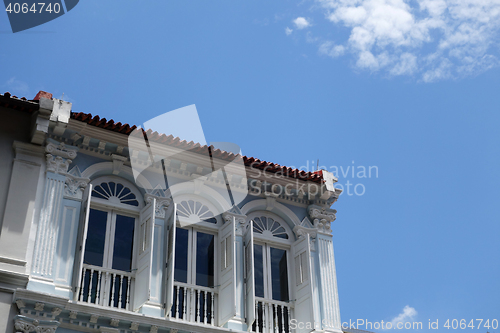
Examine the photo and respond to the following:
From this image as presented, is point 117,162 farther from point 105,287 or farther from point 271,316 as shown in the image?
point 271,316

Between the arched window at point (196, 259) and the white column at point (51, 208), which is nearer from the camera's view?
the white column at point (51, 208)

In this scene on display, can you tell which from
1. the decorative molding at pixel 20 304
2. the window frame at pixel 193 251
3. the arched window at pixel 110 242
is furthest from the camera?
the window frame at pixel 193 251

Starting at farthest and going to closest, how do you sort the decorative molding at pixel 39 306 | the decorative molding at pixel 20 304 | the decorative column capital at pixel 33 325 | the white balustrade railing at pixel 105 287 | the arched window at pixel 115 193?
the arched window at pixel 115 193
the white balustrade railing at pixel 105 287
the decorative molding at pixel 39 306
the decorative molding at pixel 20 304
the decorative column capital at pixel 33 325

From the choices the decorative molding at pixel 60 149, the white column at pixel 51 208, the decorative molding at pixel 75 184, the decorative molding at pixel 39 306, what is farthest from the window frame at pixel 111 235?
the decorative molding at pixel 39 306

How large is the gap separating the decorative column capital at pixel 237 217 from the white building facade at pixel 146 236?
0.02 meters

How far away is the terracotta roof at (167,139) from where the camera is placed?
497 inches

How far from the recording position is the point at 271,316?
13383 millimetres

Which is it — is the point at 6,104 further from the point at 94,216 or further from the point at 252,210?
the point at 252,210

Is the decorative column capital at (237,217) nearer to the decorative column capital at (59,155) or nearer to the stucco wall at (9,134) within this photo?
the decorative column capital at (59,155)

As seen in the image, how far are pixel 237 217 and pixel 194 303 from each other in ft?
7.67

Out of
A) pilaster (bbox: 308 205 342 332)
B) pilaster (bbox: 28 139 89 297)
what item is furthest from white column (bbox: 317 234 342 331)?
pilaster (bbox: 28 139 89 297)

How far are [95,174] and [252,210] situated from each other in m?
3.67

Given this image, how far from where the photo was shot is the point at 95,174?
1332 cm

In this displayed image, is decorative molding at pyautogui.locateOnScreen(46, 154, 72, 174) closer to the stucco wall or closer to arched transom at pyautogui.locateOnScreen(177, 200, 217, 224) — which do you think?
the stucco wall
